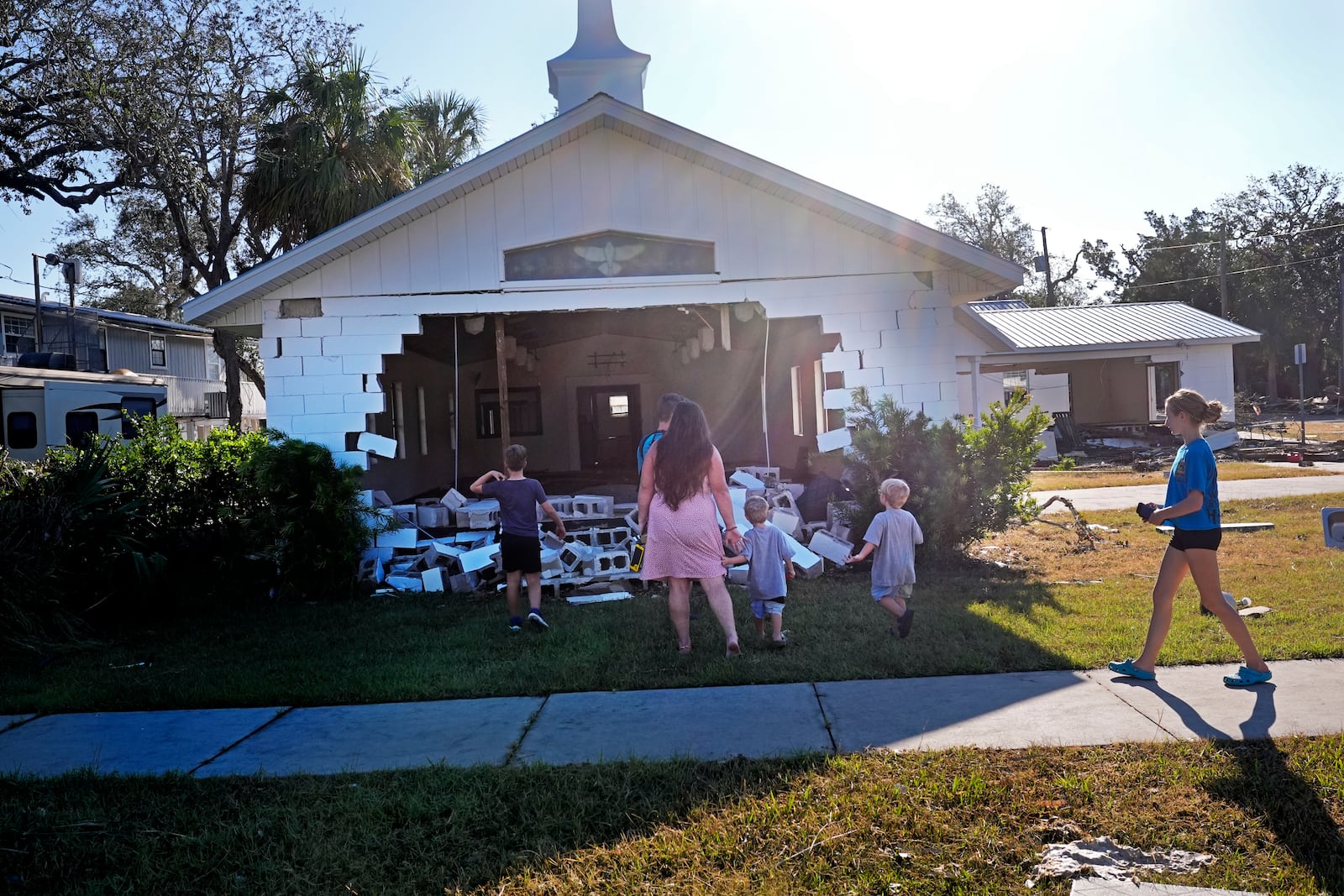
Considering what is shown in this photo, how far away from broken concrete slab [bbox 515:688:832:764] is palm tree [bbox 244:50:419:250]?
1487 centimetres

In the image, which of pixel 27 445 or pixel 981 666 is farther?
pixel 27 445

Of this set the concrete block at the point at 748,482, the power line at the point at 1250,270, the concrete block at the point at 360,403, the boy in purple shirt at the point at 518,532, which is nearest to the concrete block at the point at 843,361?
the concrete block at the point at 748,482

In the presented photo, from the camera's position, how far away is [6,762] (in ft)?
17.2

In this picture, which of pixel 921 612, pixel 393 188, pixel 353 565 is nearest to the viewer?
pixel 921 612

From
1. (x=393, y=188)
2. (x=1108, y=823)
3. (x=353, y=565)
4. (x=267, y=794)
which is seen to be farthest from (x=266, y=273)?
(x=393, y=188)

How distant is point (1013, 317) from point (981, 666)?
80.4ft

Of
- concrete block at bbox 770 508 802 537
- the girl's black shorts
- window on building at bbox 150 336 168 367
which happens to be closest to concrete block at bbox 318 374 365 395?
concrete block at bbox 770 508 802 537

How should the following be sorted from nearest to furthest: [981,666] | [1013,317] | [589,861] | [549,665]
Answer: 1. [589,861]
2. [981,666]
3. [549,665]
4. [1013,317]

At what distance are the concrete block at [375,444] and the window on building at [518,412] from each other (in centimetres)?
963

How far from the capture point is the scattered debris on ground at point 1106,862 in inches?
139

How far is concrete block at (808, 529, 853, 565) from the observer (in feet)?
32.2

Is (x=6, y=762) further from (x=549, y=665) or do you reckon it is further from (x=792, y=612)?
(x=792, y=612)

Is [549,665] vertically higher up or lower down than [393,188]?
lower down

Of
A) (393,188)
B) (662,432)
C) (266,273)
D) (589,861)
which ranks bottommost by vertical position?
(589,861)
